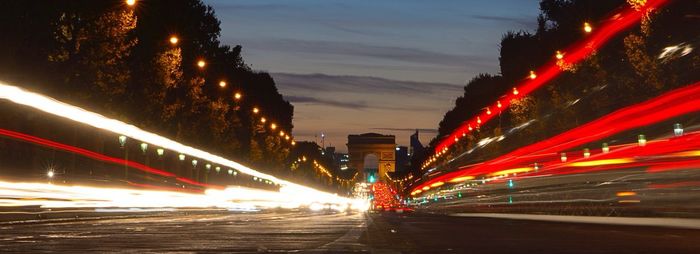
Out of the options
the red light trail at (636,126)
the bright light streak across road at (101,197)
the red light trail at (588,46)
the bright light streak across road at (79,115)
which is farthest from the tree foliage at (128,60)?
the red light trail at (588,46)

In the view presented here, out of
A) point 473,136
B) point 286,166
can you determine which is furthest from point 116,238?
point 286,166

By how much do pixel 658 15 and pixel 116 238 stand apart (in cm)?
3400

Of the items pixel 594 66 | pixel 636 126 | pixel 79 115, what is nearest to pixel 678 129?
pixel 636 126

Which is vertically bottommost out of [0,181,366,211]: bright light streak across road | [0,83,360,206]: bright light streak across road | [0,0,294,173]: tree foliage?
[0,181,366,211]: bright light streak across road

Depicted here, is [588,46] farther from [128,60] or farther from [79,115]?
[79,115]

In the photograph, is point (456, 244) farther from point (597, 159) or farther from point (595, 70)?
point (595, 70)

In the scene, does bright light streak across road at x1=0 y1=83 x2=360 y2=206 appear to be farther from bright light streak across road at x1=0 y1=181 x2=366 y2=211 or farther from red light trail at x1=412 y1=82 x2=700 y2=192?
red light trail at x1=412 y1=82 x2=700 y2=192

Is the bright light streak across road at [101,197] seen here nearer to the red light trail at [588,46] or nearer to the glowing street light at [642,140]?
the glowing street light at [642,140]

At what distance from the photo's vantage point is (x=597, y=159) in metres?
34.1

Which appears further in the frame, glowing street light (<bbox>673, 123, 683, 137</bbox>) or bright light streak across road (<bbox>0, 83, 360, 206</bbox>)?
bright light streak across road (<bbox>0, 83, 360, 206</bbox>)

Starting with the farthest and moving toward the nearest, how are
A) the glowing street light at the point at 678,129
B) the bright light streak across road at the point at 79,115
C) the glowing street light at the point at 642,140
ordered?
the bright light streak across road at the point at 79,115
the glowing street light at the point at 642,140
the glowing street light at the point at 678,129

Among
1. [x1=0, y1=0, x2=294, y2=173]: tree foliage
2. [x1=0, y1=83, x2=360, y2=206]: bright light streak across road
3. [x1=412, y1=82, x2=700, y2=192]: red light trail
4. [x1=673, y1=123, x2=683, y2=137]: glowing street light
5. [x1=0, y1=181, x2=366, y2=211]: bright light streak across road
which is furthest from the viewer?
[x1=0, y1=0, x2=294, y2=173]: tree foliage

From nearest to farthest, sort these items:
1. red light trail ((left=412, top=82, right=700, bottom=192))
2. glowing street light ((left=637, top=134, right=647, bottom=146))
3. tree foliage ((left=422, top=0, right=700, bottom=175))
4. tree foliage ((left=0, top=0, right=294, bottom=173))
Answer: red light trail ((left=412, top=82, right=700, bottom=192)), glowing street light ((left=637, top=134, right=647, bottom=146)), tree foliage ((left=0, top=0, right=294, bottom=173)), tree foliage ((left=422, top=0, right=700, bottom=175))

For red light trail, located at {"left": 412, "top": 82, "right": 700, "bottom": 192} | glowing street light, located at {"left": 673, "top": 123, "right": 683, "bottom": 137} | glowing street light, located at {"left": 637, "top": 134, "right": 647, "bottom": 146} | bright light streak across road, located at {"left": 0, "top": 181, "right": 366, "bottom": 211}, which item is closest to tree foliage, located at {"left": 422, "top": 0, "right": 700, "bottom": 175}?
red light trail, located at {"left": 412, "top": 82, "right": 700, "bottom": 192}
